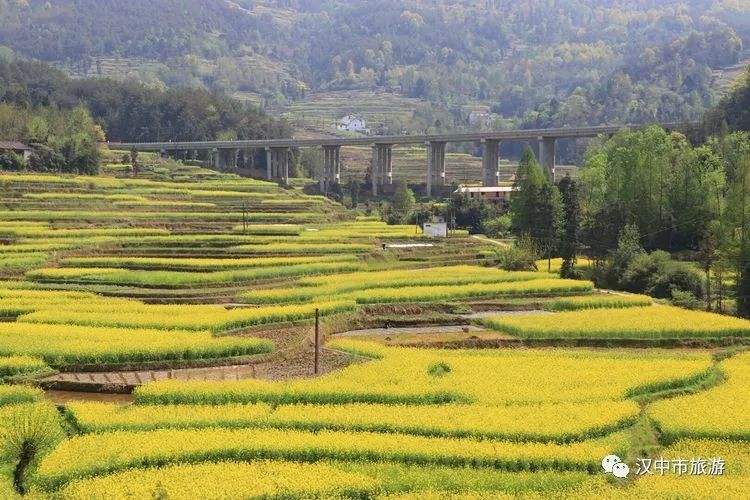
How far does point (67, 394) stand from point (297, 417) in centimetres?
794

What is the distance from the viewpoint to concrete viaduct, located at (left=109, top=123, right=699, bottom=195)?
116562mm

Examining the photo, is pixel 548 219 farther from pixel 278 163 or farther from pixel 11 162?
pixel 278 163

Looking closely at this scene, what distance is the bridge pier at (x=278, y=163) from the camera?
404 feet

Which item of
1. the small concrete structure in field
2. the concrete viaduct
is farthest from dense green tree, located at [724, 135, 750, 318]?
the concrete viaduct

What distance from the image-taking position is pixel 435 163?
122062 millimetres

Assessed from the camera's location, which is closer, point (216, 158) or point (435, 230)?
point (435, 230)

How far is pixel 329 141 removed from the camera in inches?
4737

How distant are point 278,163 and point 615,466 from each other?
108298 mm

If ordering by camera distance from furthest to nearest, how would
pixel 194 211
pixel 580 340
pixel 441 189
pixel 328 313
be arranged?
pixel 441 189 → pixel 194 211 → pixel 328 313 → pixel 580 340

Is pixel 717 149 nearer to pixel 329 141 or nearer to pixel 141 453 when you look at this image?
pixel 329 141

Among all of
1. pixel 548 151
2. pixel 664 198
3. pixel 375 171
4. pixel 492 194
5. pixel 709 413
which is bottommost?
pixel 709 413

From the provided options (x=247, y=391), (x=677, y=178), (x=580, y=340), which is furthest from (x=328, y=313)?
(x=677, y=178)

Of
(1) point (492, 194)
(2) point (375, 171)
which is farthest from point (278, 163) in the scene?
(1) point (492, 194)

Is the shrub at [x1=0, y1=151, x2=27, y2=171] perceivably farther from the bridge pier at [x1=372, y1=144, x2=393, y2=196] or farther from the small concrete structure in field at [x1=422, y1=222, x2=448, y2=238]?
the bridge pier at [x1=372, y1=144, x2=393, y2=196]
